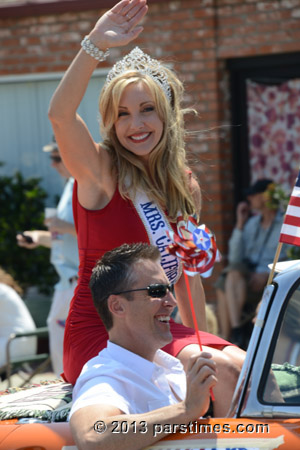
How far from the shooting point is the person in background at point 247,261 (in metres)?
7.77

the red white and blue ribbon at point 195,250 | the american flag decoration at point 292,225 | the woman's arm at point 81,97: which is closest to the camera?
the red white and blue ribbon at point 195,250

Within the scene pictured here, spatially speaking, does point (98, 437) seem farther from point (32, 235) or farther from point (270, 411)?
point (32, 235)

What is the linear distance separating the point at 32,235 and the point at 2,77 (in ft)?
10.5

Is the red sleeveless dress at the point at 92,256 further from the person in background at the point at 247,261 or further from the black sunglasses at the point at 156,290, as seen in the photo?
the person in background at the point at 247,261

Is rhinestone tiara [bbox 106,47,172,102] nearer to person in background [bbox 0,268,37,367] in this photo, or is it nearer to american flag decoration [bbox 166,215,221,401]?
american flag decoration [bbox 166,215,221,401]

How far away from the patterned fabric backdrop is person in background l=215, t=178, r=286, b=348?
32.0 inches

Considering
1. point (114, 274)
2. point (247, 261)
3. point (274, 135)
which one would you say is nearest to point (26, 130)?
point (274, 135)

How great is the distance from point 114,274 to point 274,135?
6344mm

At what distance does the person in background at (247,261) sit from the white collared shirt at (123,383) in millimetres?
5063

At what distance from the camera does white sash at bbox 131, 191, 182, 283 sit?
3.28 m

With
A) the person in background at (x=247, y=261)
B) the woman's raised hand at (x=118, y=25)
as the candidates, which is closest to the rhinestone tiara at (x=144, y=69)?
the woman's raised hand at (x=118, y=25)

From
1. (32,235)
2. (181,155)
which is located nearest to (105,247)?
(181,155)

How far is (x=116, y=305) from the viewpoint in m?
2.73

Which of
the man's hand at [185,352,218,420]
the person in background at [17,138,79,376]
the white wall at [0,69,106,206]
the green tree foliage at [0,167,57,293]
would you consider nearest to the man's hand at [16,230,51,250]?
the person in background at [17,138,79,376]
